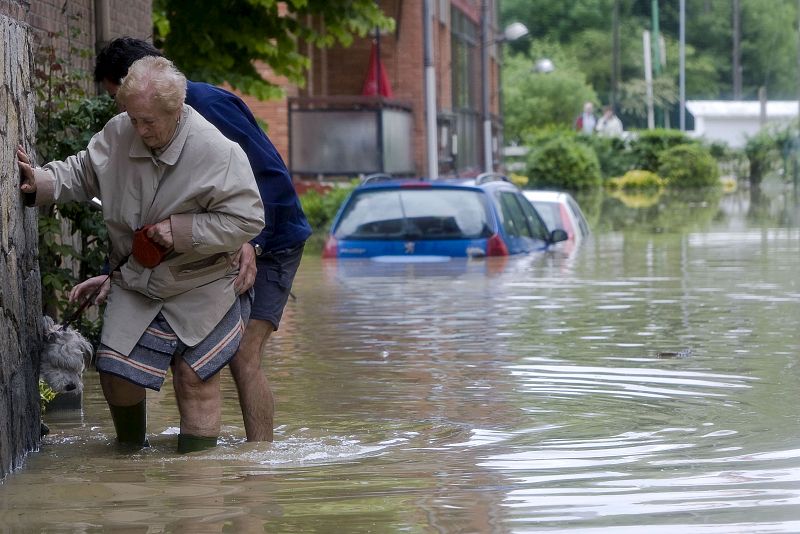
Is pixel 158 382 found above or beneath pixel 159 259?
beneath

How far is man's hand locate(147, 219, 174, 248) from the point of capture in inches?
257

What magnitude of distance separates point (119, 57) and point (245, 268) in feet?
3.23

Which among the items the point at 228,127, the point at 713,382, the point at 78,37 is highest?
the point at 78,37

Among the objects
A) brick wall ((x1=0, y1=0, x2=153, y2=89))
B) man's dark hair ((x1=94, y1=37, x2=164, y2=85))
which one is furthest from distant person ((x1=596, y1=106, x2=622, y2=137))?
man's dark hair ((x1=94, y1=37, x2=164, y2=85))

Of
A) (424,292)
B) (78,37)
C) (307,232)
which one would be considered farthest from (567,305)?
(307,232)

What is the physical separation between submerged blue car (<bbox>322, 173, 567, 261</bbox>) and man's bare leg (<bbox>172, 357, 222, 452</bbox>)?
984 cm

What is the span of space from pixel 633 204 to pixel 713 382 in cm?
3450

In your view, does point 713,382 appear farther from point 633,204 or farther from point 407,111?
point 633,204

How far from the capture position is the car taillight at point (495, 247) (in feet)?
55.3

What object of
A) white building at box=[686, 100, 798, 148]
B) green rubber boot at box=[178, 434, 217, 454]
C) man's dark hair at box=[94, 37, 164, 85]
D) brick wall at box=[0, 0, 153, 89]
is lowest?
green rubber boot at box=[178, 434, 217, 454]

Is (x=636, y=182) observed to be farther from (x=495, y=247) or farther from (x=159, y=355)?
(x=159, y=355)

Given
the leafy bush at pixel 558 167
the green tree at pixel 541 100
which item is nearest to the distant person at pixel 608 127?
the green tree at pixel 541 100

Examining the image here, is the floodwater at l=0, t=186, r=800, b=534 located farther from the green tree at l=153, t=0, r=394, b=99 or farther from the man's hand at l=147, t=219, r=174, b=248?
the green tree at l=153, t=0, r=394, b=99

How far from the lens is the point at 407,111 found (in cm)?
3462
